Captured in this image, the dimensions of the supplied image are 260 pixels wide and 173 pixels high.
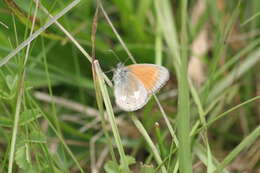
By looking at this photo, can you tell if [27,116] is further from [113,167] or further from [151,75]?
[151,75]

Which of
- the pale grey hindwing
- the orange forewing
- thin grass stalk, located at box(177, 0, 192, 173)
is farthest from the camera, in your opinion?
the orange forewing

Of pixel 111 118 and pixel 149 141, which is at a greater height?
pixel 111 118

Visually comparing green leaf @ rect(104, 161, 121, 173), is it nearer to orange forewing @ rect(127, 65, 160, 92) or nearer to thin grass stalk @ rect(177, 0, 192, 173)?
thin grass stalk @ rect(177, 0, 192, 173)

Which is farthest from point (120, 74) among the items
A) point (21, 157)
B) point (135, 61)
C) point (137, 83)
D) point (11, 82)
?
point (21, 157)

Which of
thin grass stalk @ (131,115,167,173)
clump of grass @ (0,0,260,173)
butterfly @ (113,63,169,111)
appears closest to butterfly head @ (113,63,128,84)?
butterfly @ (113,63,169,111)

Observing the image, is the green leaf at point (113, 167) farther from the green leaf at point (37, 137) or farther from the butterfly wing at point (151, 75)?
the butterfly wing at point (151, 75)

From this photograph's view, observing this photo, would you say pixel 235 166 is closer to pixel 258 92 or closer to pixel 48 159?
pixel 258 92
